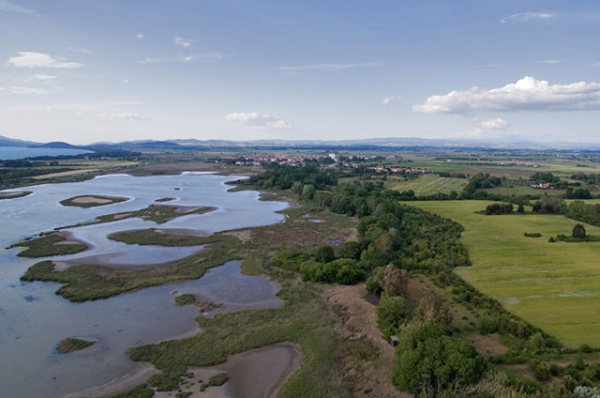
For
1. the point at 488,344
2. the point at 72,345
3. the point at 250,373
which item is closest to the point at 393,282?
the point at 488,344

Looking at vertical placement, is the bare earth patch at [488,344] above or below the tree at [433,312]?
below

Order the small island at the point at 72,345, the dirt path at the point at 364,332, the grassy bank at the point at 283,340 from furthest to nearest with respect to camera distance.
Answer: the small island at the point at 72,345 → the grassy bank at the point at 283,340 → the dirt path at the point at 364,332

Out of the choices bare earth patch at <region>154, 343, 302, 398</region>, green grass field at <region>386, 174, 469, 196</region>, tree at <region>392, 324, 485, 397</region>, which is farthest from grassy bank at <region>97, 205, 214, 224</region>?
tree at <region>392, 324, 485, 397</region>

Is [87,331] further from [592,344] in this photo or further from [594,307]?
[594,307]

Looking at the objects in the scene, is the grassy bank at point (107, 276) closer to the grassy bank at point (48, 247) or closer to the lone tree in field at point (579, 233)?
the grassy bank at point (48, 247)

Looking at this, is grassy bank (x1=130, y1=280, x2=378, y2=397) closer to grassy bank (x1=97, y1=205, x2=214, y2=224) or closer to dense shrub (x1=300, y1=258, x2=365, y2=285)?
dense shrub (x1=300, y1=258, x2=365, y2=285)

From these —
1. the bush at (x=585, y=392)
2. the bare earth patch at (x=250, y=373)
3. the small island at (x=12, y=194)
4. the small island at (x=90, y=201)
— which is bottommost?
the bare earth patch at (x=250, y=373)

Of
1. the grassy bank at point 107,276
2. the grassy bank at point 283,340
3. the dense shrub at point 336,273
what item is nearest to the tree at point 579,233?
the dense shrub at point 336,273

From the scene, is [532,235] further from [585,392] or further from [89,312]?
[89,312]
